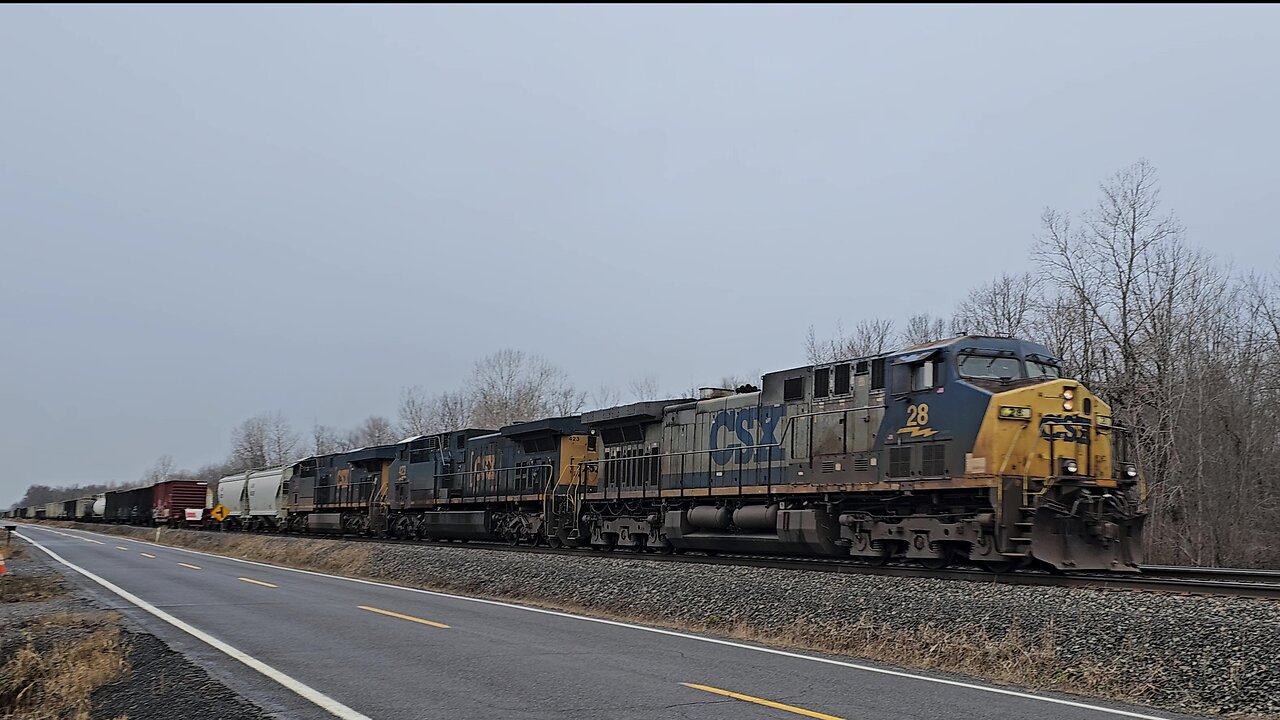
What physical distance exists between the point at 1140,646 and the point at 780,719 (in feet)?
13.3

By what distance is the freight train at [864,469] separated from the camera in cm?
1386

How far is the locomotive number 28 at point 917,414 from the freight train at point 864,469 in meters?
0.03

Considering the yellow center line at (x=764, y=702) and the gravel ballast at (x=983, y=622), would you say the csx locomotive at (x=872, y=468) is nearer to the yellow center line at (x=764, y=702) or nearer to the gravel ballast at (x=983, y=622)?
the gravel ballast at (x=983, y=622)

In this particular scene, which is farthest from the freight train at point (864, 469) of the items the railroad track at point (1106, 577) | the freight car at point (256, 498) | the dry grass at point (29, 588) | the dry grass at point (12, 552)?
the freight car at point (256, 498)

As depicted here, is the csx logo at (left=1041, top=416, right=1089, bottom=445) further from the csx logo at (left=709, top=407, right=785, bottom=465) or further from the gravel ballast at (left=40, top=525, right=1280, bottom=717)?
the csx logo at (left=709, top=407, right=785, bottom=465)

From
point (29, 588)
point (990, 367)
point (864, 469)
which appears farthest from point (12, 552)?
point (990, 367)

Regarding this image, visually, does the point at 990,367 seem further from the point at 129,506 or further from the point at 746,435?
the point at 129,506

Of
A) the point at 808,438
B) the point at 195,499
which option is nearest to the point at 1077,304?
the point at 808,438

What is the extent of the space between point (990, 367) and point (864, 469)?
2.63 m

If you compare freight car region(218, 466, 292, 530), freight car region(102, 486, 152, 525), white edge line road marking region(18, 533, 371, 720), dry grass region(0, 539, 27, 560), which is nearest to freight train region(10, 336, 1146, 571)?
white edge line road marking region(18, 533, 371, 720)

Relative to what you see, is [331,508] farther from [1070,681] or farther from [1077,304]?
[1070,681]

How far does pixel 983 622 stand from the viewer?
10.5 m

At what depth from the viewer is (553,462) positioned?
25.6m

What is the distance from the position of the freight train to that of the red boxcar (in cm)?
3739
